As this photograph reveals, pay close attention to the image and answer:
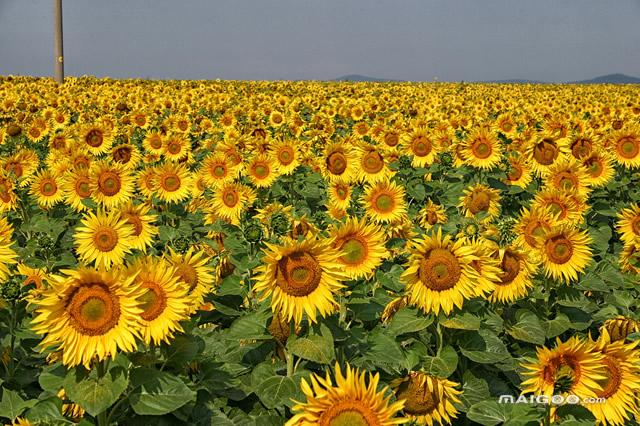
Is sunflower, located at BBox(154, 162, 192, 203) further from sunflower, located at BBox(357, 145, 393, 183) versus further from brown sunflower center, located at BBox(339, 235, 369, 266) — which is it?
brown sunflower center, located at BBox(339, 235, 369, 266)

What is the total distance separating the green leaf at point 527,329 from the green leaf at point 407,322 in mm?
946

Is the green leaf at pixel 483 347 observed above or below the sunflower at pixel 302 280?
below

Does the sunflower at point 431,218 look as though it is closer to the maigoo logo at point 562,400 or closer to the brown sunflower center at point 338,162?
the brown sunflower center at point 338,162

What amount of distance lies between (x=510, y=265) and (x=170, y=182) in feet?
18.4

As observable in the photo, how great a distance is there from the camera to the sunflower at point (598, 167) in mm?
8617

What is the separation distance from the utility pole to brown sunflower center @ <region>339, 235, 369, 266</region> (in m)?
29.9

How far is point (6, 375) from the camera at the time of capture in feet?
11.7

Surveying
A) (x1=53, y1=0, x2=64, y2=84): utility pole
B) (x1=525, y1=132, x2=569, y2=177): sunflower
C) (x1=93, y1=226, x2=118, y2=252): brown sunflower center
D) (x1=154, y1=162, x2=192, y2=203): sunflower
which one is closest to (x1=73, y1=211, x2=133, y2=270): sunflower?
(x1=93, y1=226, x2=118, y2=252): brown sunflower center

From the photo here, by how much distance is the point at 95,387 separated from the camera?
2518 mm

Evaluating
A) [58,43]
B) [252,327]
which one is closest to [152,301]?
[252,327]

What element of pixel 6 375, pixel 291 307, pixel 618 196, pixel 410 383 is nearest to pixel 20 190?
pixel 6 375

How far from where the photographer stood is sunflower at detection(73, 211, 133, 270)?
5.22 meters

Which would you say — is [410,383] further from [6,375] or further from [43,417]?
[6,375]

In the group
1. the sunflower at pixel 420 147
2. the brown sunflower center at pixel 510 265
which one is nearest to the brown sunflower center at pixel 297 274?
the brown sunflower center at pixel 510 265
